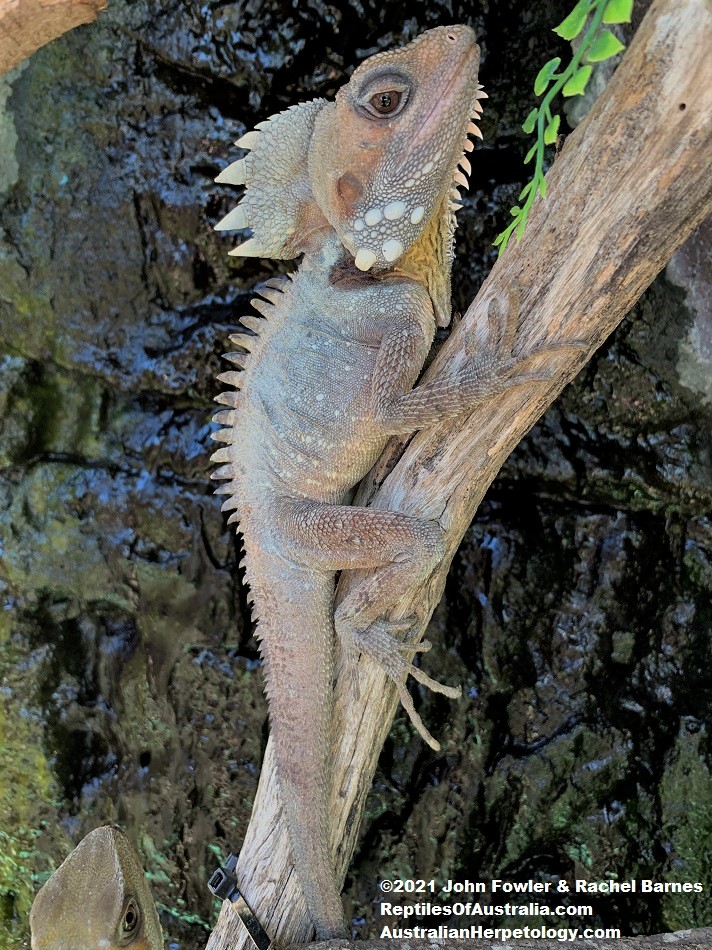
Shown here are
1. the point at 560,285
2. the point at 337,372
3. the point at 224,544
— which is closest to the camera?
the point at 560,285

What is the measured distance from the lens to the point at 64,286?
3.00 meters

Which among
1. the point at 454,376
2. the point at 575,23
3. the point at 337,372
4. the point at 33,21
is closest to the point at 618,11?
the point at 575,23

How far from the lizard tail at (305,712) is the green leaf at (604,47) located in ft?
5.05

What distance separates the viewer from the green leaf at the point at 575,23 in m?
1.32

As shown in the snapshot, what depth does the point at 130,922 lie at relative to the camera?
172 centimetres

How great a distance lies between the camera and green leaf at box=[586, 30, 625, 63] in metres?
1.19

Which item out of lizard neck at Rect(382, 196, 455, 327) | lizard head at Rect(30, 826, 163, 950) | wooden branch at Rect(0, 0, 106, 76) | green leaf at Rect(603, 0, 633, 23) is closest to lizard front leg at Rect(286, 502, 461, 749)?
lizard neck at Rect(382, 196, 455, 327)

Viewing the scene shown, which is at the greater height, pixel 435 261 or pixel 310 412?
pixel 435 261

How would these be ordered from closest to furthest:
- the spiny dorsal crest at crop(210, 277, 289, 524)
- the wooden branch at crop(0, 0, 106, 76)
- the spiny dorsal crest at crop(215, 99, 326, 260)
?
the wooden branch at crop(0, 0, 106, 76), the spiny dorsal crest at crop(215, 99, 326, 260), the spiny dorsal crest at crop(210, 277, 289, 524)

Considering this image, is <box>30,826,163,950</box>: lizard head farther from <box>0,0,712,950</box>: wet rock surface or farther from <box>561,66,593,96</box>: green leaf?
<box>561,66,593,96</box>: green leaf

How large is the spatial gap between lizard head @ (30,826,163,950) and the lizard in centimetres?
50

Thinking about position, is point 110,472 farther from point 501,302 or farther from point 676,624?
point 676,624

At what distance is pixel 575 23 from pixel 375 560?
4.63ft

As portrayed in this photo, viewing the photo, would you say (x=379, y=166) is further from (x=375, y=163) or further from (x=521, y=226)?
(x=521, y=226)
